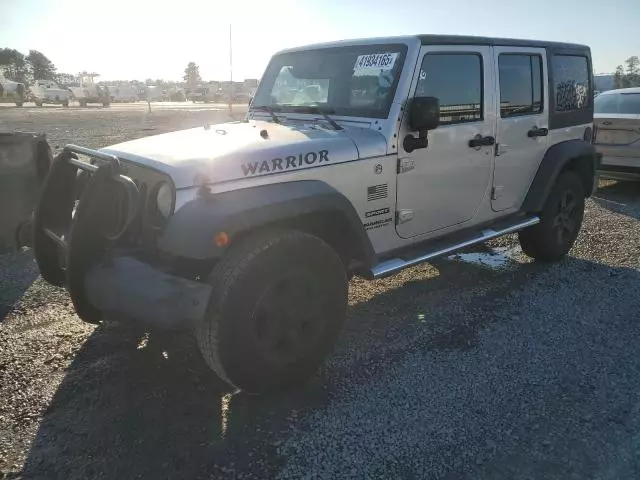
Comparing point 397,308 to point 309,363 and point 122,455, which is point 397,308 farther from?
point 122,455

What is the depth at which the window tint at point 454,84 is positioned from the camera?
3.66 meters

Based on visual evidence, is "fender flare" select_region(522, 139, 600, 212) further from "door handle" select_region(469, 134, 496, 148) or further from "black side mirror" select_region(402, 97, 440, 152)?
"black side mirror" select_region(402, 97, 440, 152)

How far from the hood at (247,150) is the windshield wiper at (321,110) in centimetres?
8

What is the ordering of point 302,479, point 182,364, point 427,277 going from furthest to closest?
point 427,277 → point 182,364 → point 302,479

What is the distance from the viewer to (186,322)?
2447mm

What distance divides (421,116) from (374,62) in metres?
0.63

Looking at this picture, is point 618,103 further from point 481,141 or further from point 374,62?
point 374,62

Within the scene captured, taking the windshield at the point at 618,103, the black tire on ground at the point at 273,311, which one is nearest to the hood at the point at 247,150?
the black tire on ground at the point at 273,311

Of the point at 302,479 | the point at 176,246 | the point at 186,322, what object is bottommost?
the point at 302,479

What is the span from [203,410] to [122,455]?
483 millimetres

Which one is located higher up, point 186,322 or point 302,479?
point 186,322

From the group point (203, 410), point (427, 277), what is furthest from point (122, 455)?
point (427, 277)

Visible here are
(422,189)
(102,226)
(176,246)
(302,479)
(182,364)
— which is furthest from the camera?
(422,189)

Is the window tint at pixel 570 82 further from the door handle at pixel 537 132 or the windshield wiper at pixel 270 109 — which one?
the windshield wiper at pixel 270 109
